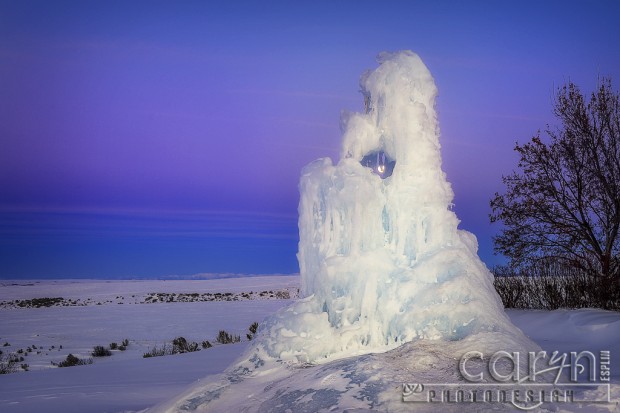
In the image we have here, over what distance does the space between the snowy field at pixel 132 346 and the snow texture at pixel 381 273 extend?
1.33m

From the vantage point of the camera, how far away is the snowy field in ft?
24.9

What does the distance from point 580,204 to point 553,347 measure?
23.3ft

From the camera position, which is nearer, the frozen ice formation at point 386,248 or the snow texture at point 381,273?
the snow texture at point 381,273

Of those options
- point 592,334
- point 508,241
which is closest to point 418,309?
point 592,334

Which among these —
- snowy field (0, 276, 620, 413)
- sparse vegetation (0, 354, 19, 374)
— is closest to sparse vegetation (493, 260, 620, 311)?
snowy field (0, 276, 620, 413)

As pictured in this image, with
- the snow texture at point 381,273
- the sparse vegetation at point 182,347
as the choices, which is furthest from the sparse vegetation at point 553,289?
the snow texture at point 381,273

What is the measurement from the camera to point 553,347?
10367mm

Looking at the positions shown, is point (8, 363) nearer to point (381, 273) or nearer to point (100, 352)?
point (100, 352)

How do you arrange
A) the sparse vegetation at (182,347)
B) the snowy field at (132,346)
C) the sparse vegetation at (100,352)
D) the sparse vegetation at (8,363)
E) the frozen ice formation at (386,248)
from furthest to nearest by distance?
the sparse vegetation at (100,352) → the sparse vegetation at (182,347) → the sparse vegetation at (8,363) → the snowy field at (132,346) → the frozen ice formation at (386,248)

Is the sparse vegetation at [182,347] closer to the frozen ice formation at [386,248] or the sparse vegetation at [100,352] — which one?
the sparse vegetation at [100,352]

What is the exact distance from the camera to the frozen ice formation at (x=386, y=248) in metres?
6.04

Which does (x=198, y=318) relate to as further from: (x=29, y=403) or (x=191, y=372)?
(x=29, y=403)

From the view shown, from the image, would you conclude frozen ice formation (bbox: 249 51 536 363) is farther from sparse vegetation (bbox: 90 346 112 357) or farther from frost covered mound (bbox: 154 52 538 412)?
sparse vegetation (bbox: 90 346 112 357)

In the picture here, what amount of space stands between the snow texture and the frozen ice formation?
12 mm
